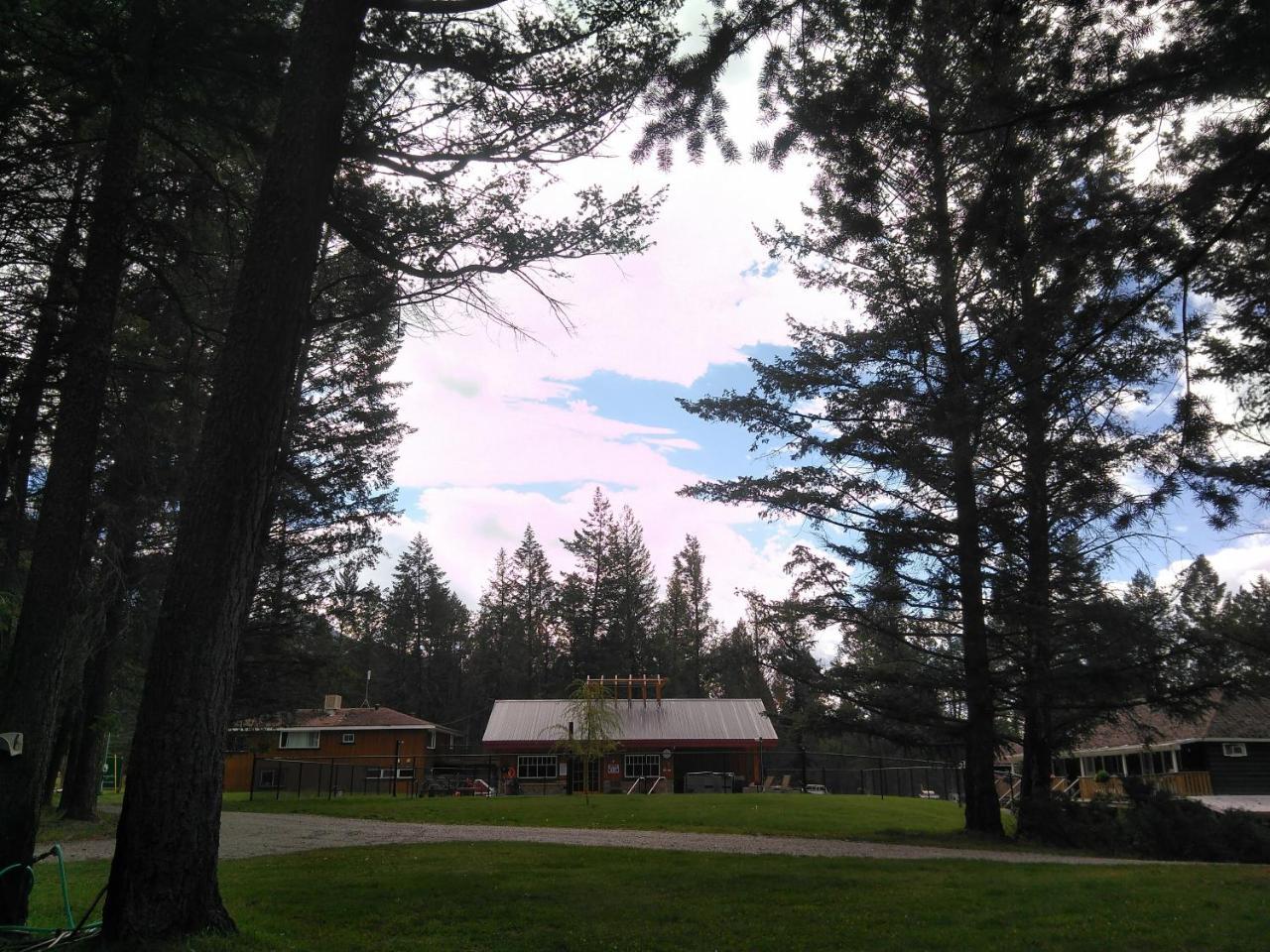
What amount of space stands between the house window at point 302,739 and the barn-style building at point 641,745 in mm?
9447

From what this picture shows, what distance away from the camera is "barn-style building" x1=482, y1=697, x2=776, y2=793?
1205 inches

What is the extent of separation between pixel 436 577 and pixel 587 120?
6055 cm

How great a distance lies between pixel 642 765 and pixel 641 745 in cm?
102

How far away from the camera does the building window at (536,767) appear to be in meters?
31.6

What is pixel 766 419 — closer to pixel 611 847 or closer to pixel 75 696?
pixel 611 847

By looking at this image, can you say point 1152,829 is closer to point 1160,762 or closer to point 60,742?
point 1160,762

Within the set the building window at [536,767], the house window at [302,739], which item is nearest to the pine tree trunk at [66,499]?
the building window at [536,767]

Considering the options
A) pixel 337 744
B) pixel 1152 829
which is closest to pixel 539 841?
pixel 1152 829

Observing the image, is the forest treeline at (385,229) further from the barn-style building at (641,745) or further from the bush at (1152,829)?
the barn-style building at (641,745)

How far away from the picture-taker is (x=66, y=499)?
6.60m

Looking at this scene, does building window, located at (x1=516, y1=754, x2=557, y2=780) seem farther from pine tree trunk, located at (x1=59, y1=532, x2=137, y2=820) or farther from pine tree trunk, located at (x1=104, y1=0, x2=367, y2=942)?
pine tree trunk, located at (x1=104, y1=0, x2=367, y2=942)

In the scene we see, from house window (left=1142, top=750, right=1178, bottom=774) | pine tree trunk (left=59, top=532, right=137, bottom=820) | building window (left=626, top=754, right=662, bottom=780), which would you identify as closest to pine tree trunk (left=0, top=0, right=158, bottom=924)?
pine tree trunk (left=59, top=532, right=137, bottom=820)

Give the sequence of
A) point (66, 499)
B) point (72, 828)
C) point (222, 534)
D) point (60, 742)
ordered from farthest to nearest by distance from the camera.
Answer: point (60, 742), point (72, 828), point (66, 499), point (222, 534)

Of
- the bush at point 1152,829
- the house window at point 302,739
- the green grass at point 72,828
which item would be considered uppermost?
the bush at point 1152,829
